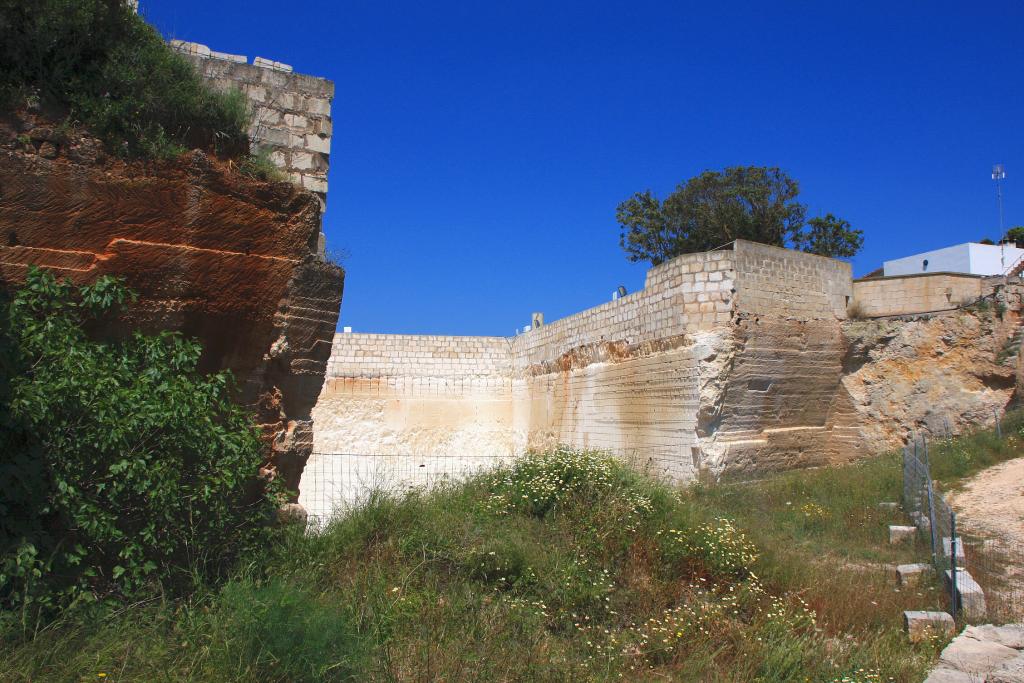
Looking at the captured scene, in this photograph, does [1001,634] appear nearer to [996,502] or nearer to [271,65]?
[996,502]

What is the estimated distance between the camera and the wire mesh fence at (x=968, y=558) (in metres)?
6.08

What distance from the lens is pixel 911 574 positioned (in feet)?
22.0

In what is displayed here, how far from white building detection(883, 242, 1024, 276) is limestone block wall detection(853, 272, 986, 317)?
10.8 meters

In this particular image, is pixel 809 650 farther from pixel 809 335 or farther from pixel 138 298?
pixel 809 335

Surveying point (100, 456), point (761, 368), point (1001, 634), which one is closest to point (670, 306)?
point (761, 368)

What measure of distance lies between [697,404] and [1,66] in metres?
8.77

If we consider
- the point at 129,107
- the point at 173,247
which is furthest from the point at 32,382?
the point at 129,107

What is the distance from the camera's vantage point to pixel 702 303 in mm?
10922

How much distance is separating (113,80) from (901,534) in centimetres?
808

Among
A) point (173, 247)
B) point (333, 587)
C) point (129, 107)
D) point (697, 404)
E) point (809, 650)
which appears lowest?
point (809, 650)

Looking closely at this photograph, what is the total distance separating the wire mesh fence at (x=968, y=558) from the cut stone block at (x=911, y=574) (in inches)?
4.5

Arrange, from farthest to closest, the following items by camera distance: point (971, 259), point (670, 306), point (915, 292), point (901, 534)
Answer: point (971, 259), point (915, 292), point (670, 306), point (901, 534)

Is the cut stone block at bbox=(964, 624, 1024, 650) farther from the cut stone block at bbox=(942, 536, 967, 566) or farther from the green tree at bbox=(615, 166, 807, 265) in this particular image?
the green tree at bbox=(615, 166, 807, 265)

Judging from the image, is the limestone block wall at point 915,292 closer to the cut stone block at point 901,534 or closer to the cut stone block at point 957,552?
the cut stone block at point 901,534
